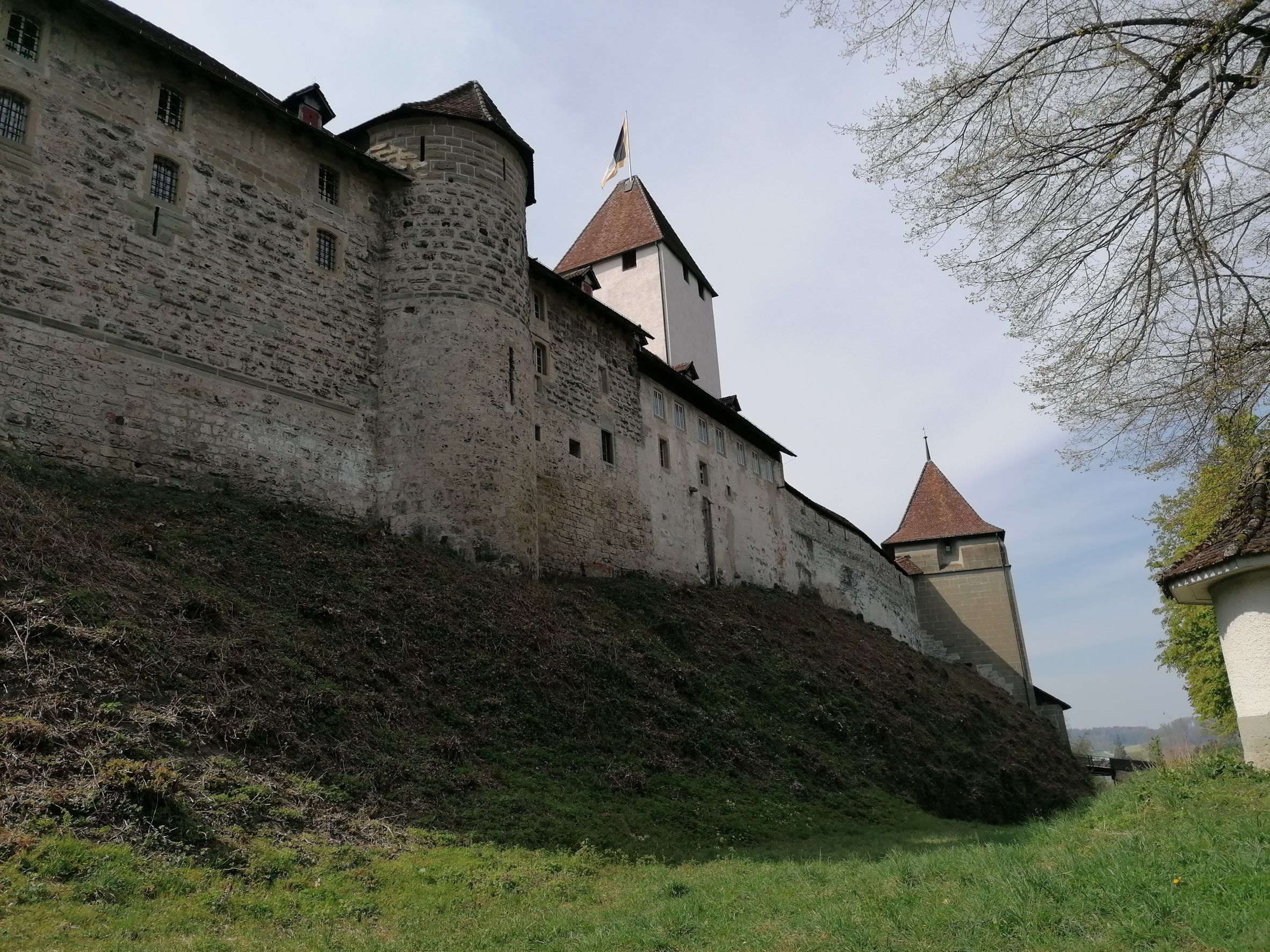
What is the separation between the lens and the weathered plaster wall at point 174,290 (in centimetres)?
1294

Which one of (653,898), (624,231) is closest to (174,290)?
(653,898)

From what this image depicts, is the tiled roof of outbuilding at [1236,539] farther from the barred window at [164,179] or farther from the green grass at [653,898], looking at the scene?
the barred window at [164,179]

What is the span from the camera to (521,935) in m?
6.61

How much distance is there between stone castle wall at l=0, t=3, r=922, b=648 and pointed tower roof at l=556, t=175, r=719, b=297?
53.2ft

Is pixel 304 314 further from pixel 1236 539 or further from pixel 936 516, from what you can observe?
pixel 936 516

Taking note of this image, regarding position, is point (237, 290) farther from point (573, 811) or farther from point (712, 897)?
point (712, 897)

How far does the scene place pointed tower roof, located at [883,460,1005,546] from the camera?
4309 centimetres

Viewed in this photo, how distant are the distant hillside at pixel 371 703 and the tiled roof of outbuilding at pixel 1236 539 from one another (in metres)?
5.45

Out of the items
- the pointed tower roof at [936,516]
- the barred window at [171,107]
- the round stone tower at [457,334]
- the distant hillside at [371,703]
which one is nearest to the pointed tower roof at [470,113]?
the round stone tower at [457,334]

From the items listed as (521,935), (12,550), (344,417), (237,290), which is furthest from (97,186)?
(521,935)

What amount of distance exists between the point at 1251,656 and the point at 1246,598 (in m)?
0.66

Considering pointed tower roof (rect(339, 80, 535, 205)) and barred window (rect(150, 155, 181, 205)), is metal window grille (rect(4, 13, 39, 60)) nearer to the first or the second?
barred window (rect(150, 155, 181, 205))

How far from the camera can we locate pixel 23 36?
1345cm

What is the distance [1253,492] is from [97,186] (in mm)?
15903
